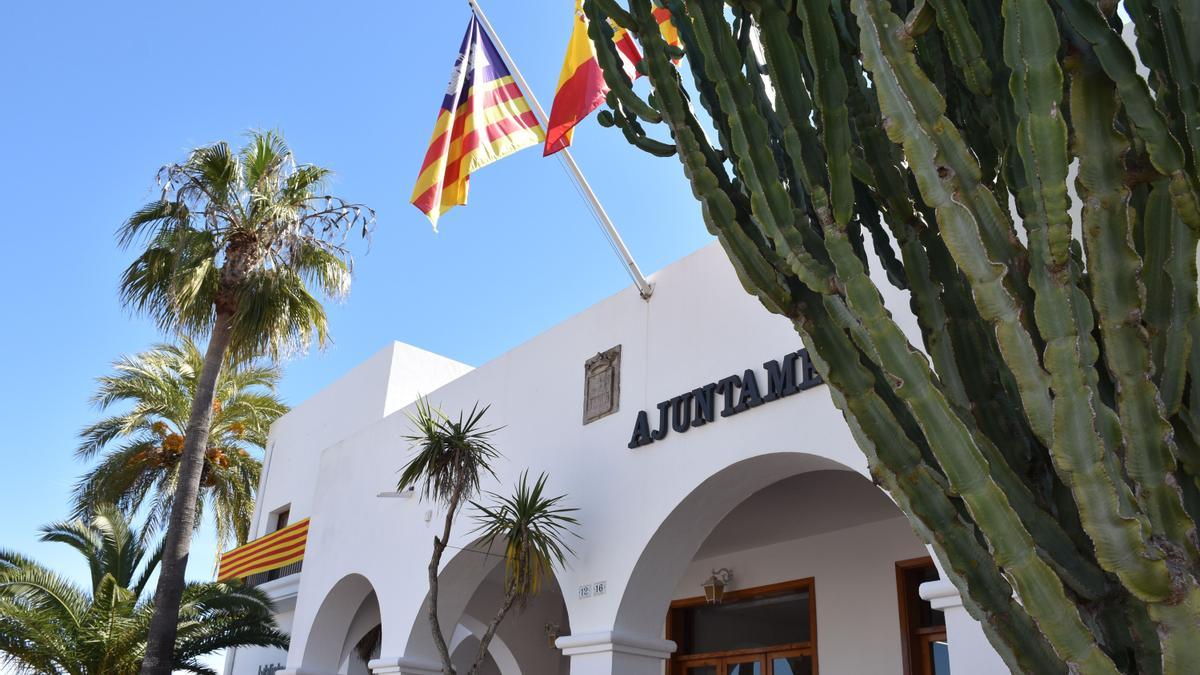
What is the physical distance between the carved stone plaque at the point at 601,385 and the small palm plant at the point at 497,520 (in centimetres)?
82

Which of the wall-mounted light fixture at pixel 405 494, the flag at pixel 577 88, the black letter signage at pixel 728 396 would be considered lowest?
the black letter signage at pixel 728 396

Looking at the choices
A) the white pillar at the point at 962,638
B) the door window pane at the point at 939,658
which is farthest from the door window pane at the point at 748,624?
the white pillar at the point at 962,638

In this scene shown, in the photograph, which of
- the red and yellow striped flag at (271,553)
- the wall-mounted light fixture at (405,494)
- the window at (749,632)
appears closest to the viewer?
the window at (749,632)

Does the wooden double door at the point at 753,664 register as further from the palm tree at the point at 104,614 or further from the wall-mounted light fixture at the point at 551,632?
the palm tree at the point at 104,614

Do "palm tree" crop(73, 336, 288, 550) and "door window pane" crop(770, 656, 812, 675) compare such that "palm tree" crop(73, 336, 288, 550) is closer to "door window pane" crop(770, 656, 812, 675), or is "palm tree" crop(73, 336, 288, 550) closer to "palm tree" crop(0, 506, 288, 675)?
"palm tree" crop(0, 506, 288, 675)

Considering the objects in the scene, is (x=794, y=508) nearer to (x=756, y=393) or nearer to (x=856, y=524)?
(x=856, y=524)

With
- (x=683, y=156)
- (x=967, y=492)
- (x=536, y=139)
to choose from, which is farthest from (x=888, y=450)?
(x=536, y=139)

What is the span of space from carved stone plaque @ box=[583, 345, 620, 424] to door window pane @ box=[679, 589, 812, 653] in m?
3.34

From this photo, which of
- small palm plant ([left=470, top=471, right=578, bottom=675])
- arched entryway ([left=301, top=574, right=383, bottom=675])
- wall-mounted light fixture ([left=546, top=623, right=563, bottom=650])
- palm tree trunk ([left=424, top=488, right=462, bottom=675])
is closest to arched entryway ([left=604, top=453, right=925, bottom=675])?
small palm plant ([left=470, top=471, right=578, bottom=675])

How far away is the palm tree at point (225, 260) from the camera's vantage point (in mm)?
13641

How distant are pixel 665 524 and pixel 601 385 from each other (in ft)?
5.90

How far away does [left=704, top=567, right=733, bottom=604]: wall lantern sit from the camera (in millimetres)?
11359

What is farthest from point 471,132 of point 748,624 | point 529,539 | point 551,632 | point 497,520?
point 551,632

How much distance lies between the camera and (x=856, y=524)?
10336 millimetres
